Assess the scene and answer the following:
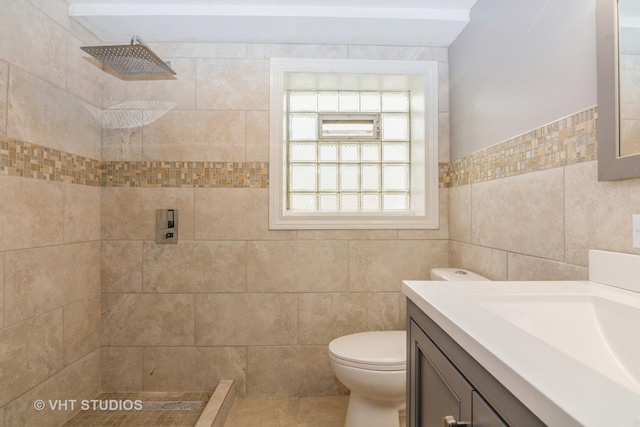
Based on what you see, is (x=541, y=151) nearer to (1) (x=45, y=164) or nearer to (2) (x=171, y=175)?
(2) (x=171, y=175)

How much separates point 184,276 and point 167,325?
12.3 inches

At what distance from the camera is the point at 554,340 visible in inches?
30.6

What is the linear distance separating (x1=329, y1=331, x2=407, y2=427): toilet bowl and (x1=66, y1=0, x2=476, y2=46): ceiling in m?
1.73

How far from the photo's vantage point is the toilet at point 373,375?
147 centimetres

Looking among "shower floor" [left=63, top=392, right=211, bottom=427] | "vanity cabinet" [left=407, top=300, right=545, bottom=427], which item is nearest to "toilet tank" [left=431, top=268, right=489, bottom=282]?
"vanity cabinet" [left=407, top=300, right=545, bottom=427]

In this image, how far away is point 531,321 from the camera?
0.83 metres

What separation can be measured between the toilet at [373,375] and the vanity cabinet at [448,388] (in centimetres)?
43

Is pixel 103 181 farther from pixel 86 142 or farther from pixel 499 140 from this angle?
pixel 499 140

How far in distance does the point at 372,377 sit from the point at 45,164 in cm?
181

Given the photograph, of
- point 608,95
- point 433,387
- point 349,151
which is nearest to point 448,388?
point 433,387

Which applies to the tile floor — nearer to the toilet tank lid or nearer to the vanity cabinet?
the toilet tank lid

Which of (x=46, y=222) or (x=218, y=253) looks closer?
(x=46, y=222)

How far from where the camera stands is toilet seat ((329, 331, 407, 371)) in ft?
4.84

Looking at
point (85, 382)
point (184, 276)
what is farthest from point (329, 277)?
point (85, 382)
